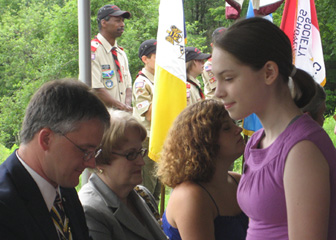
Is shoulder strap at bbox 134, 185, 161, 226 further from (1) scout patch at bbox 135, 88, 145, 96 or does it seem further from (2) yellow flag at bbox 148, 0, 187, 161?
(1) scout patch at bbox 135, 88, 145, 96

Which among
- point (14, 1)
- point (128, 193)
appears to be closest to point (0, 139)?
point (14, 1)

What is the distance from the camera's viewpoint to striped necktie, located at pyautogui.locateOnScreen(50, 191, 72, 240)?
64.4 inches

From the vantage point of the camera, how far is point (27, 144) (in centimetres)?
154

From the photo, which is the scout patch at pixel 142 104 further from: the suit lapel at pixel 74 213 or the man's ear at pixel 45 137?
the man's ear at pixel 45 137

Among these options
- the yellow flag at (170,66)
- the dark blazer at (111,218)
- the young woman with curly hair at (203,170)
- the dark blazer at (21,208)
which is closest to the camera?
the dark blazer at (21,208)

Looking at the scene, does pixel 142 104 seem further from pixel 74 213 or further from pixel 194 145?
pixel 74 213

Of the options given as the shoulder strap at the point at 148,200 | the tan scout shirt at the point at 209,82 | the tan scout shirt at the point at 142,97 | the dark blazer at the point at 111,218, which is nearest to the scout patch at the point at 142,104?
the tan scout shirt at the point at 142,97

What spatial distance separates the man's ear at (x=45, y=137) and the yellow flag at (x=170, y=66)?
246 centimetres

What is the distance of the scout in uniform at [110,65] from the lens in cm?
436

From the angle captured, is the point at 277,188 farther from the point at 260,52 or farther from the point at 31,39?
the point at 31,39

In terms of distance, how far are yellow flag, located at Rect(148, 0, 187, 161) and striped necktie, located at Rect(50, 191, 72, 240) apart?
2.28m

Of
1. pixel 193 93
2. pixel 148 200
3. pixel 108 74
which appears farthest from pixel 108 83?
pixel 148 200

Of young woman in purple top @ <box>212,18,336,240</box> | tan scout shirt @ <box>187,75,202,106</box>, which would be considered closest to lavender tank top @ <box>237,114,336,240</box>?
young woman in purple top @ <box>212,18,336,240</box>

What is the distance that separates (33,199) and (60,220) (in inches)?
8.9
